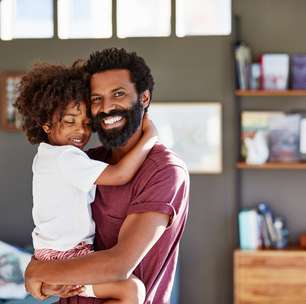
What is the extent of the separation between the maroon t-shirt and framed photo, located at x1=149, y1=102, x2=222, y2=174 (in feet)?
10.4

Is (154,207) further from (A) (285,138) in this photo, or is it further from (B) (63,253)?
(A) (285,138)

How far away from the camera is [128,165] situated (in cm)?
182

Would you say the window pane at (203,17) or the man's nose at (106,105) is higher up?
the window pane at (203,17)

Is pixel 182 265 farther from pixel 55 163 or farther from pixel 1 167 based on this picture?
pixel 55 163

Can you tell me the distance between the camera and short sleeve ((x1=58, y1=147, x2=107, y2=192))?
1889 millimetres

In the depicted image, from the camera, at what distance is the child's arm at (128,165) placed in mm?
1812

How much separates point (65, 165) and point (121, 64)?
0.33 metres

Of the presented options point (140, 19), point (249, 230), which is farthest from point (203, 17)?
point (249, 230)

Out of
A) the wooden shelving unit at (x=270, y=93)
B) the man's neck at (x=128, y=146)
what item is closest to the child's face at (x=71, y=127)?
the man's neck at (x=128, y=146)

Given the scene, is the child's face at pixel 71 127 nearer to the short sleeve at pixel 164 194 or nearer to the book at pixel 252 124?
the short sleeve at pixel 164 194

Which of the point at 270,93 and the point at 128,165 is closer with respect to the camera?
the point at 128,165

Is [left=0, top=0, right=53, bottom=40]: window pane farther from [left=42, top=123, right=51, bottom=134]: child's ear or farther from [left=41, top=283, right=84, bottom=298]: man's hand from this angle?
[left=41, top=283, right=84, bottom=298]: man's hand

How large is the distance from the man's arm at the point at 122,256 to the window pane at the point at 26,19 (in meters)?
3.74

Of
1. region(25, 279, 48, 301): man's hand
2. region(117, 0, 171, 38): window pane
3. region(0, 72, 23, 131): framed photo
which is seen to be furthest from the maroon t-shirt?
region(0, 72, 23, 131): framed photo
